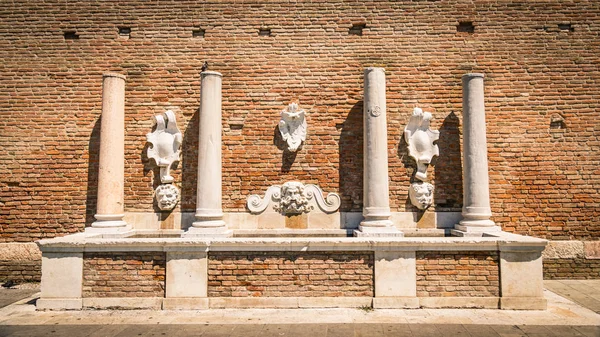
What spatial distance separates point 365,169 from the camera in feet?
21.7

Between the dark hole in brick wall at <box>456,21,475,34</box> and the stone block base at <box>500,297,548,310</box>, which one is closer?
the stone block base at <box>500,297,548,310</box>

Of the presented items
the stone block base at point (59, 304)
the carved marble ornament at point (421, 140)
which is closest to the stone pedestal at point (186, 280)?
the stone block base at point (59, 304)

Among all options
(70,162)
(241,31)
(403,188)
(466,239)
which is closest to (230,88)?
(241,31)

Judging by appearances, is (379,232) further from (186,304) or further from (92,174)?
(92,174)

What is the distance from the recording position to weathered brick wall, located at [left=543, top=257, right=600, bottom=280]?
692 centimetres

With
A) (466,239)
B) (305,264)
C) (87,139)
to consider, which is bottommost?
(305,264)

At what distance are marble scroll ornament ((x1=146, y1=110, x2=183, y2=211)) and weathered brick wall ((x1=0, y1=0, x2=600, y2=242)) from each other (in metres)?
0.20

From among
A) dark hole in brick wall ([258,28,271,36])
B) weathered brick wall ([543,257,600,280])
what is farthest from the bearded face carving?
weathered brick wall ([543,257,600,280])

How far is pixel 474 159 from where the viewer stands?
6.64 m

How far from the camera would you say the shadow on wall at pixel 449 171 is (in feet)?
23.2

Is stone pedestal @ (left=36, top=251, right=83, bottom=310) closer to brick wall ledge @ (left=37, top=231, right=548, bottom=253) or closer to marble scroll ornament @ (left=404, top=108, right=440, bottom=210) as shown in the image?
brick wall ledge @ (left=37, top=231, right=548, bottom=253)

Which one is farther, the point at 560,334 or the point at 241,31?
the point at 241,31

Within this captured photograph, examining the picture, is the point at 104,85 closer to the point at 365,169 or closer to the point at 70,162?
the point at 70,162

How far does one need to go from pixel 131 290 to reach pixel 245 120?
3.57 meters
